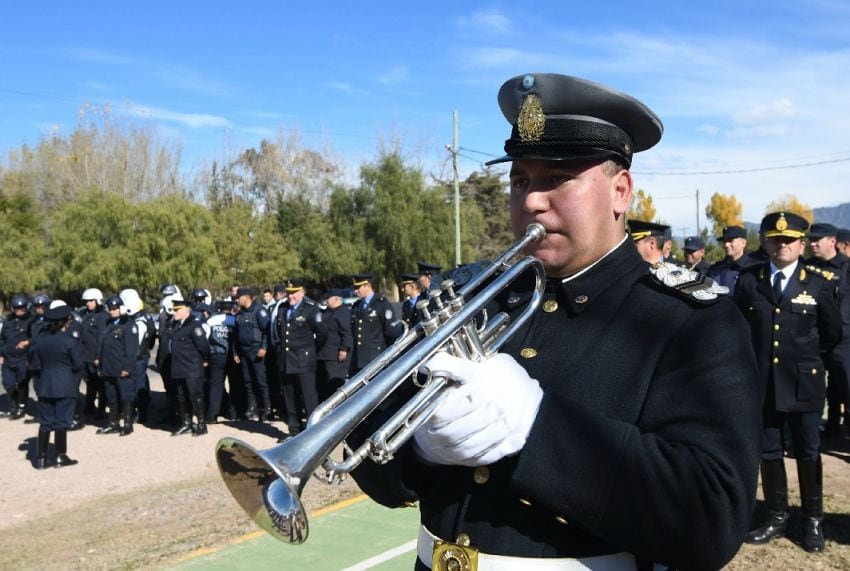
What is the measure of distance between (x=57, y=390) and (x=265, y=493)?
8.59 m

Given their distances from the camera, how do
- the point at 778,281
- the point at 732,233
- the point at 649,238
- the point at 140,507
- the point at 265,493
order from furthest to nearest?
the point at 732,233, the point at 140,507, the point at 649,238, the point at 778,281, the point at 265,493

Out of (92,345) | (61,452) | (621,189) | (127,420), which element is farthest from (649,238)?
(92,345)

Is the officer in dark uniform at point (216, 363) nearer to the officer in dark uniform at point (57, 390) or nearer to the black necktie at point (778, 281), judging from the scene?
the officer in dark uniform at point (57, 390)

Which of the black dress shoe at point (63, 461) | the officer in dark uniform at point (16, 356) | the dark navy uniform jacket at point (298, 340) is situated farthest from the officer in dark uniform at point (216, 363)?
the officer in dark uniform at point (16, 356)

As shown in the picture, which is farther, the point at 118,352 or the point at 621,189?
the point at 118,352

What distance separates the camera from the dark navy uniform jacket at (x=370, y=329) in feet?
35.5

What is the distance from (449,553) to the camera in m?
1.81

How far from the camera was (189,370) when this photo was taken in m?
10.9

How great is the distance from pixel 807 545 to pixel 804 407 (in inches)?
38.4

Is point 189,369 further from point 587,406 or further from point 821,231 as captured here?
point 587,406

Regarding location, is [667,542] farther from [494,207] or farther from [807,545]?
[494,207]

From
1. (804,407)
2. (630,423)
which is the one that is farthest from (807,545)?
(630,423)

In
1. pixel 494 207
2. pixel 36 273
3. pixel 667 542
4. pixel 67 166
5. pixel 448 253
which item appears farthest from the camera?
pixel 494 207

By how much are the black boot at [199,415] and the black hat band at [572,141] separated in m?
9.77
